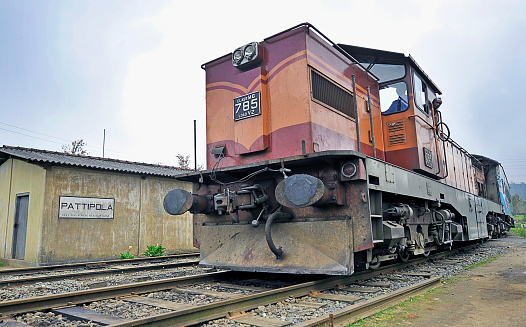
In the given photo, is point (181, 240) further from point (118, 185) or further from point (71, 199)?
point (71, 199)

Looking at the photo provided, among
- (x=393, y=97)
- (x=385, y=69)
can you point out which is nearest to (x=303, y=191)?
(x=393, y=97)

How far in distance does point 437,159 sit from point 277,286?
421 cm

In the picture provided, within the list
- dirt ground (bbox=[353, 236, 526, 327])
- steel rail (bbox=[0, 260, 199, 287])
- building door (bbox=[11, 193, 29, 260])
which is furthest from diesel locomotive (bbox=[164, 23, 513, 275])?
building door (bbox=[11, 193, 29, 260])

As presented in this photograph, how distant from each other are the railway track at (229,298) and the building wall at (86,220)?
19.9ft

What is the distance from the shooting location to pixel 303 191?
3.88 meters

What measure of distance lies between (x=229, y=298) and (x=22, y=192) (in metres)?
8.90

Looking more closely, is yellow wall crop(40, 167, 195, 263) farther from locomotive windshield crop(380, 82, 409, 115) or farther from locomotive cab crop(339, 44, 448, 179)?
locomotive windshield crop(380, 82, 409, 115)

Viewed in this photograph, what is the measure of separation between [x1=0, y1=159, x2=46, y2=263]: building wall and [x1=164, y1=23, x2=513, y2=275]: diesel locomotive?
19.3 ft

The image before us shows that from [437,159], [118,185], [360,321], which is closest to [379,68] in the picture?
[437,159]

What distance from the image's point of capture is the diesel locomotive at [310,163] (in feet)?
13.9

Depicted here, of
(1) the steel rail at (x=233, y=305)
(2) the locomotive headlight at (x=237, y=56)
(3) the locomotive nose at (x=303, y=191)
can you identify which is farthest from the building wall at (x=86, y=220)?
(3) the locomotive nose at (x=303, y=191)

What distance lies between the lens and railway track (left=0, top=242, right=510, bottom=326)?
10.2 feet

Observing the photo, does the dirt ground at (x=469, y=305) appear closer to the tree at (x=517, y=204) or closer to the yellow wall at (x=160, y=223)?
the yellow wall at (x=160, y=223)

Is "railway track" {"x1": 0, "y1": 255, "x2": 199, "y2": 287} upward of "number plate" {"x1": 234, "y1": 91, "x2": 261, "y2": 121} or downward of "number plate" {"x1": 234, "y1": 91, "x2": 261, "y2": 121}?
downward
